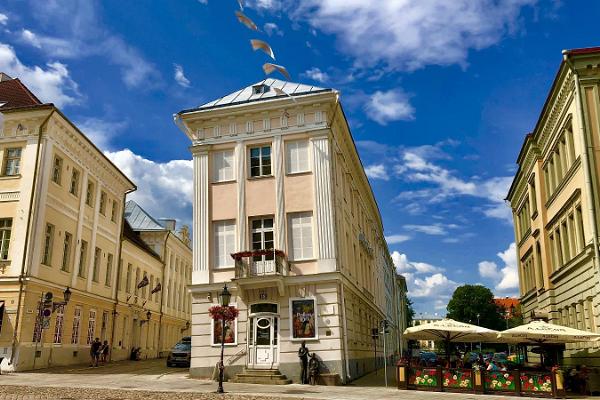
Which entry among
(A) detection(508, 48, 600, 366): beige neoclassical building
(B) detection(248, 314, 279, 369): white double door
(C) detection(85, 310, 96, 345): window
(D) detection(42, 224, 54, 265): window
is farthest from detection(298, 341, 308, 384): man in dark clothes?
(C) detection(85, 310, 96, 345): window

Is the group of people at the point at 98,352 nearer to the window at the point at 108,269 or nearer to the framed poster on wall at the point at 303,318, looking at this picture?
the window at the point at 108,269

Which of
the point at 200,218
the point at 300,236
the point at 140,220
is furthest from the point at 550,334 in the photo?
the point at 140,220

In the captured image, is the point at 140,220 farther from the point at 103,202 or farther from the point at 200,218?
the point at 200,218

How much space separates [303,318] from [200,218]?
21.0 ft

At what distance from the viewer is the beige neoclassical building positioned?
20281mm

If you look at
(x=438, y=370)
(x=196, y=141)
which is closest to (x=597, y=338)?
(x=438, y=370)

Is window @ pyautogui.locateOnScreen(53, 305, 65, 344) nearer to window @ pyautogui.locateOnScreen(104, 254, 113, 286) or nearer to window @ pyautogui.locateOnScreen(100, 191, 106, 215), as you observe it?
window @ pyautogui.locateOnScreen(104, 254, 113, 286)

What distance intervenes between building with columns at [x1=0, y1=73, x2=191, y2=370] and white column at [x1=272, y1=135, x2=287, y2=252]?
11516mm

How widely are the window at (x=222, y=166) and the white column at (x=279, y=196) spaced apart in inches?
82.7

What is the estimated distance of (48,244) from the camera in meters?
27.4

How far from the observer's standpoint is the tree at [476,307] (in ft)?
263

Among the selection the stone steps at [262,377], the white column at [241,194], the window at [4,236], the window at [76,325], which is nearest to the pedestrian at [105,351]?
the window at [76,325]

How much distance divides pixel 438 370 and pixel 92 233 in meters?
22.1

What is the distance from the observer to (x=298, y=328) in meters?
21.5
